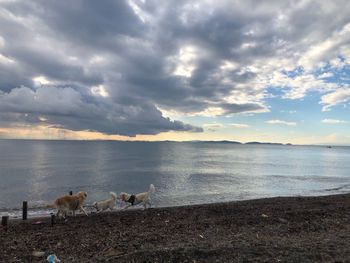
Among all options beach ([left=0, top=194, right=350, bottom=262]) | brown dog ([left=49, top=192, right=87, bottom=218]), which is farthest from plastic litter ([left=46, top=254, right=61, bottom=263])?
brown dog ([left=49, top=192, right=87, bottom=218])

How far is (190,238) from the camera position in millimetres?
11133

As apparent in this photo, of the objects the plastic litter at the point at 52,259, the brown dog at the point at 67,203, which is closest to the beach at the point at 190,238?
the plastic litter at the point at 52,259

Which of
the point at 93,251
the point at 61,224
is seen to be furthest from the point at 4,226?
the point at 93,251

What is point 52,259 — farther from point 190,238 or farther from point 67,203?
point 67,203

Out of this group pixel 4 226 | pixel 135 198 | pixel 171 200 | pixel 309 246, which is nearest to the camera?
pixel 309 246

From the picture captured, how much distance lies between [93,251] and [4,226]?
725cm

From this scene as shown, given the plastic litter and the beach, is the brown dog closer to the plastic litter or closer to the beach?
the beach

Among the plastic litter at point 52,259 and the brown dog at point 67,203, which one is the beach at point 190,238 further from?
the brown dog at point 67,203

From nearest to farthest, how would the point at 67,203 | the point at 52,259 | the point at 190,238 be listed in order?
the point at 52,259
the point at 190,238
the point at 67,203

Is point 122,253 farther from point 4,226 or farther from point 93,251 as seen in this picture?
point 4,226

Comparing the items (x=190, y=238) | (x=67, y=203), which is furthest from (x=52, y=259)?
(x=67, y=203)

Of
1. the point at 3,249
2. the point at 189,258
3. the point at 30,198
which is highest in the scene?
the point at 189,258

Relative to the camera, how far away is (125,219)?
1569 centimetres

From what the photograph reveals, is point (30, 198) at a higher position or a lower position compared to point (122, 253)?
lower
